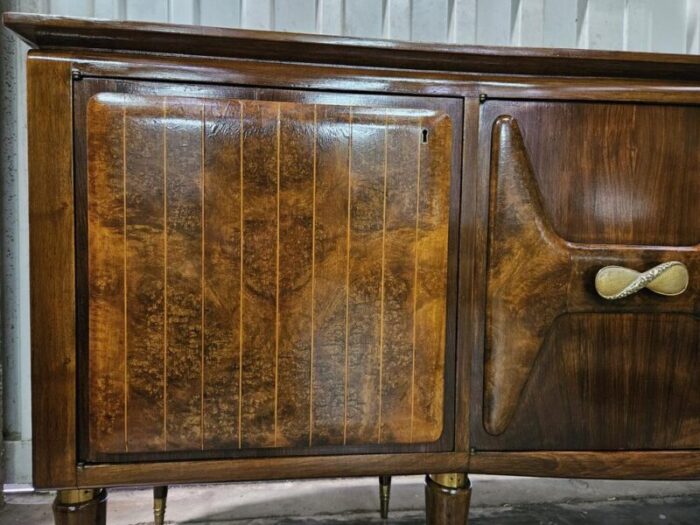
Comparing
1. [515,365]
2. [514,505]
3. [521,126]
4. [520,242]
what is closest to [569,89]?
[521,126]

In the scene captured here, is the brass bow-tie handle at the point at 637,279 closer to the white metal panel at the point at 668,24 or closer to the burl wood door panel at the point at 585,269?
the burl wood door panel at the point at 585,269

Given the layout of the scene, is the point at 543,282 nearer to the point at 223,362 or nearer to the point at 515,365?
the point at 515,365

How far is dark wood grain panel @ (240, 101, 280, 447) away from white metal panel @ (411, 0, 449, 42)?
2.02 ft

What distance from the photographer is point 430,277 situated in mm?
533

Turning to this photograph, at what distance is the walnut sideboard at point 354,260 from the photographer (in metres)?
0.49

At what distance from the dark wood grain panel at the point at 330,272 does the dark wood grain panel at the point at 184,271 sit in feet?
0.38

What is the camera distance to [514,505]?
94cm

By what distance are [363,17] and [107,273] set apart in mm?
741

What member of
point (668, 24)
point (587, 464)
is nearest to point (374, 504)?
point (587, 464)

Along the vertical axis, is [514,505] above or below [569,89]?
below

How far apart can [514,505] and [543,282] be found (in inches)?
23.4

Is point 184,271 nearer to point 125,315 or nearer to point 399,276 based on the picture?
point 125,315

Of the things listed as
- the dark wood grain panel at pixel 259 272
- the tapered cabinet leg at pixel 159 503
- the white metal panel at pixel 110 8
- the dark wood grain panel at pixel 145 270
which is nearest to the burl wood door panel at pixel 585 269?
the dark wood grain panel at pixel 259 272

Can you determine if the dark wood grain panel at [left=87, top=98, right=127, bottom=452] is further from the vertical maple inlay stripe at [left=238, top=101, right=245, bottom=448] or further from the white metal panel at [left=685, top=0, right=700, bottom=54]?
the white metal panel at [left=685, top=0, right=700, bottom=54]
